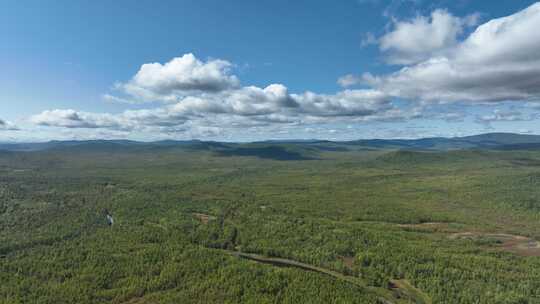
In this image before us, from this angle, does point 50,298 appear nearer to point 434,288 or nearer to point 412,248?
point 434,288

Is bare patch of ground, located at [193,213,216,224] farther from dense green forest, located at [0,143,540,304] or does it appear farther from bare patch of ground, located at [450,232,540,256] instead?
bare patch of ground, located at [450,232,540,256]

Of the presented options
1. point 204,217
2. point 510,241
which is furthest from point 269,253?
point 510,241

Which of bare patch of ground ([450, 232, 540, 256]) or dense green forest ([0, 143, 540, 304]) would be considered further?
bare patch of ground ([450, 232, 540, 256])

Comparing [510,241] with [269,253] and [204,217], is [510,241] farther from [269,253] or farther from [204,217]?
[204,217]

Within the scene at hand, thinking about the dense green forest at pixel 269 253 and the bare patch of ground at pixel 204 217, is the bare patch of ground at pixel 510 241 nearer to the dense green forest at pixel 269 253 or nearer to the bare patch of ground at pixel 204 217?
the dense green forest at pixel 269 253

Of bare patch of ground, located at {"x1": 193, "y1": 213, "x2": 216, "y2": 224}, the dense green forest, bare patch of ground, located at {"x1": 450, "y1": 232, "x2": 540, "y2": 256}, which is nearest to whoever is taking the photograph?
the dense green forest

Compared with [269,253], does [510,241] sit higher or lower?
higher

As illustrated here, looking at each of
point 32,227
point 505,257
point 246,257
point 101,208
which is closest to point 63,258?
point 32,227

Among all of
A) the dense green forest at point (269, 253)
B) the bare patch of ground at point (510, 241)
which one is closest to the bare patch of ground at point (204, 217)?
the dense green forest at point (269, 253)

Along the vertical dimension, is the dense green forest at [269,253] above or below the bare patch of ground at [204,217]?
above

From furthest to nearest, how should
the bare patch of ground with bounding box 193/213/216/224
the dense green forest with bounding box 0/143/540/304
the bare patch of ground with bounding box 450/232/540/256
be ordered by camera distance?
the bare patch of ground with bounding box 193/213/216/224
the bare patch of ground with bounding box 450/232/540/256
the dense green forest with bounding box 0/143/540/304

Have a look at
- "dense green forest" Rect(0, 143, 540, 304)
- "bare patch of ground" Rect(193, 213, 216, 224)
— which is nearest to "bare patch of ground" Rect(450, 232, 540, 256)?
"dense green forest" Rect(0, 143, 540, 304)
